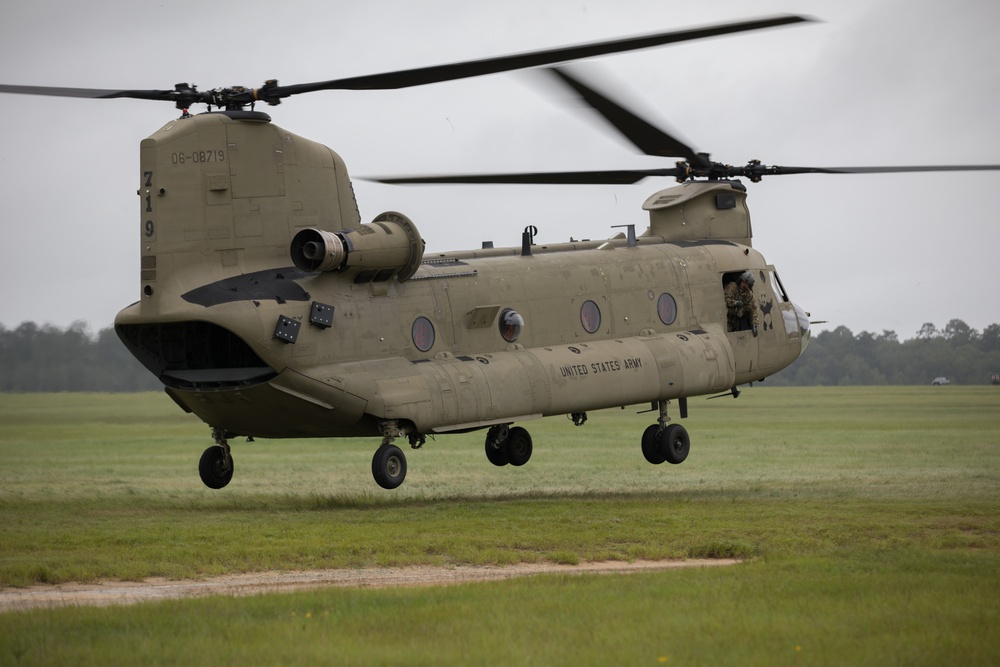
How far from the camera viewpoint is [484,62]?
17469 mm

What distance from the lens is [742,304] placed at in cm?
2797

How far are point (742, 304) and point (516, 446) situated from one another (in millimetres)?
5473

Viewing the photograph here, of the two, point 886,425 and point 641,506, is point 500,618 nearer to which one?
point 641,506

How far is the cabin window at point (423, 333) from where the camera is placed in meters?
22.3

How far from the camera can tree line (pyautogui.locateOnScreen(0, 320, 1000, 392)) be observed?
5875cm

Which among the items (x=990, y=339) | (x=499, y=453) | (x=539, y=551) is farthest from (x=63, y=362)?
(x=990, y=339)

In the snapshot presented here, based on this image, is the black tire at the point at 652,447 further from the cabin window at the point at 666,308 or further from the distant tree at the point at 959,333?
the distant tree at the point at 959,333

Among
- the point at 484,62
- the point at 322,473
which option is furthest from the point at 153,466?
the point at 484,62

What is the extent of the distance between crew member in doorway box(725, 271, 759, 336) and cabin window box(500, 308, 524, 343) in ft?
19.3

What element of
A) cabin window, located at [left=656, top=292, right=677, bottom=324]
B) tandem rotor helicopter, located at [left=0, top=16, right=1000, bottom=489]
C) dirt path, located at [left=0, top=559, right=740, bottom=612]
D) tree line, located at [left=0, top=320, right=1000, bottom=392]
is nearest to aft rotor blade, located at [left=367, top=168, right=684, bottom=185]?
tandem rotor helicopter, located at [left=0, top=16, right=1000, bottom=489]

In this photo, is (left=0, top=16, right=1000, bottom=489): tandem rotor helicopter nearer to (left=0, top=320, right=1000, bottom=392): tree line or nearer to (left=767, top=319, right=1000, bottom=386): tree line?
(left=0, top=320, right=1000, bottom=392): tree line

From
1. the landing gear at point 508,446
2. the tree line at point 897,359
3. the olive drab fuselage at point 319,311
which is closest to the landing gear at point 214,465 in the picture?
the olive drab fuselage at point 319,311

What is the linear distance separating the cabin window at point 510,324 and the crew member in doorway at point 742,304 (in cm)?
587

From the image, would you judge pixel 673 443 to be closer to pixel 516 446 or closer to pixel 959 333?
pixel 516 446
